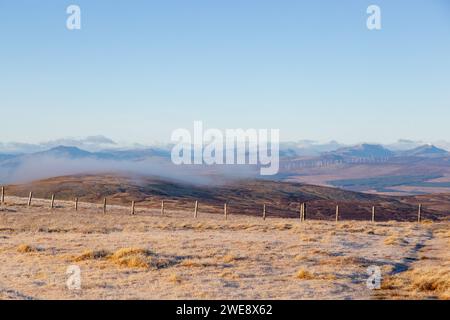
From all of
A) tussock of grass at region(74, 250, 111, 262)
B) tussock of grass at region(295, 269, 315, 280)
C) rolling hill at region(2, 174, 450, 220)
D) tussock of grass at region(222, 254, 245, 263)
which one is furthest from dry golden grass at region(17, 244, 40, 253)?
rolling hill at region(2, 174, 450, 220)

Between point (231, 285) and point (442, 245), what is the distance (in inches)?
814

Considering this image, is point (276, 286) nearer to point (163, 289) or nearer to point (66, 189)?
point (163, 289)

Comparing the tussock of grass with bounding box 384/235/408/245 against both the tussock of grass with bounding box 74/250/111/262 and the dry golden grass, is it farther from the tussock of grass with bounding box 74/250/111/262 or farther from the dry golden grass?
the dry golden grass

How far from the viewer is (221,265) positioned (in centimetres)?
2356

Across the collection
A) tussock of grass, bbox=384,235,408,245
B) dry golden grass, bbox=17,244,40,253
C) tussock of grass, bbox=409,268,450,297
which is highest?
tussock of grass, bbox=409,268,450,297

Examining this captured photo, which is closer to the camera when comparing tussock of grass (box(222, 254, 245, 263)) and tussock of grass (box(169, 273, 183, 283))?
tussock of grass (box(169, 273, 183, 283))

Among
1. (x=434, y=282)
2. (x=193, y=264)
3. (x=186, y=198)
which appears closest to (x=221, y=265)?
(x=193, y=264)

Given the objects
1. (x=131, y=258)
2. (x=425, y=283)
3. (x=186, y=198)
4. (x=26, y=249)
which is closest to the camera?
(x=425, y=283)

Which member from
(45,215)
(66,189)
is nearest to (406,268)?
(45,215)

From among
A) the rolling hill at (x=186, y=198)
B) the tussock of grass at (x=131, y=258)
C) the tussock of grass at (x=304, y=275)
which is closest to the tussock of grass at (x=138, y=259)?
the tussock of grass at (x=131, y=258)

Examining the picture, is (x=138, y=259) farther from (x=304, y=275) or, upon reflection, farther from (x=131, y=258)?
(x=304, y=275)

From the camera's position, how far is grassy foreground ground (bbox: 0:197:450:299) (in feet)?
59.2

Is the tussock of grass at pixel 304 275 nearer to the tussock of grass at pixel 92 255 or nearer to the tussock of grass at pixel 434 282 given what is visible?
the tussock of grass at pixel 434 282

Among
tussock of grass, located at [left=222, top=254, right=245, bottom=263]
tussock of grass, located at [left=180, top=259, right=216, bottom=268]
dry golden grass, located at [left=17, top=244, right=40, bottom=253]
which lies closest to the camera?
tussock of grass, located at [left=180, top=259, right=216, bottom=268]
